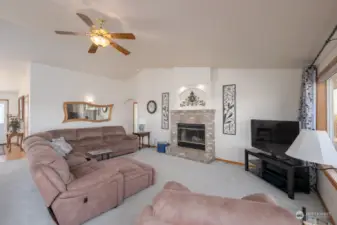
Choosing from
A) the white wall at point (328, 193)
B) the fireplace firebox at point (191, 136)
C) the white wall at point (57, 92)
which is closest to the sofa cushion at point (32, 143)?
the white wall at point (57, 92)

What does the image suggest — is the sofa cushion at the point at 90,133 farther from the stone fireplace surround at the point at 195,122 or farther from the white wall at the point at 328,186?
the white wall at the point at 328,186

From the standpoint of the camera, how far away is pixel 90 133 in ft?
18.3

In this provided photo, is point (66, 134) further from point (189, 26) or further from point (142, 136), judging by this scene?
point (189, 26)

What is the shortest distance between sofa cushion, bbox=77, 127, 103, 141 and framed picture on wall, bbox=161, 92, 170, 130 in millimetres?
2333

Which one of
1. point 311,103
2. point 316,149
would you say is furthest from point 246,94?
point 316,149

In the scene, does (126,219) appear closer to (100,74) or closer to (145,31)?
(145,31)

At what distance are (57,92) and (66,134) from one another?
4.46 feet

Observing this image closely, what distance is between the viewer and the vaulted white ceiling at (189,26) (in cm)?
189

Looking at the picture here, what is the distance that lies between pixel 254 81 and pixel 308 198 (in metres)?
2.88

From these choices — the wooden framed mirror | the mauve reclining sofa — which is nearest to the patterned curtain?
the mauve reclining sofa

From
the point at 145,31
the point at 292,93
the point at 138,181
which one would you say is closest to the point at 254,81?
the point at 292,93

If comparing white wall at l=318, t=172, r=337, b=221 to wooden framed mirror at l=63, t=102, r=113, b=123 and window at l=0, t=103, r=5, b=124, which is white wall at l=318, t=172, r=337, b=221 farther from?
window at l=0, t=103, r=5, b=124

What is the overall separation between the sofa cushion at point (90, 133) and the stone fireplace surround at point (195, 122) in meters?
2.43

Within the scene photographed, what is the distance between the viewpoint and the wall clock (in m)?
6.99
